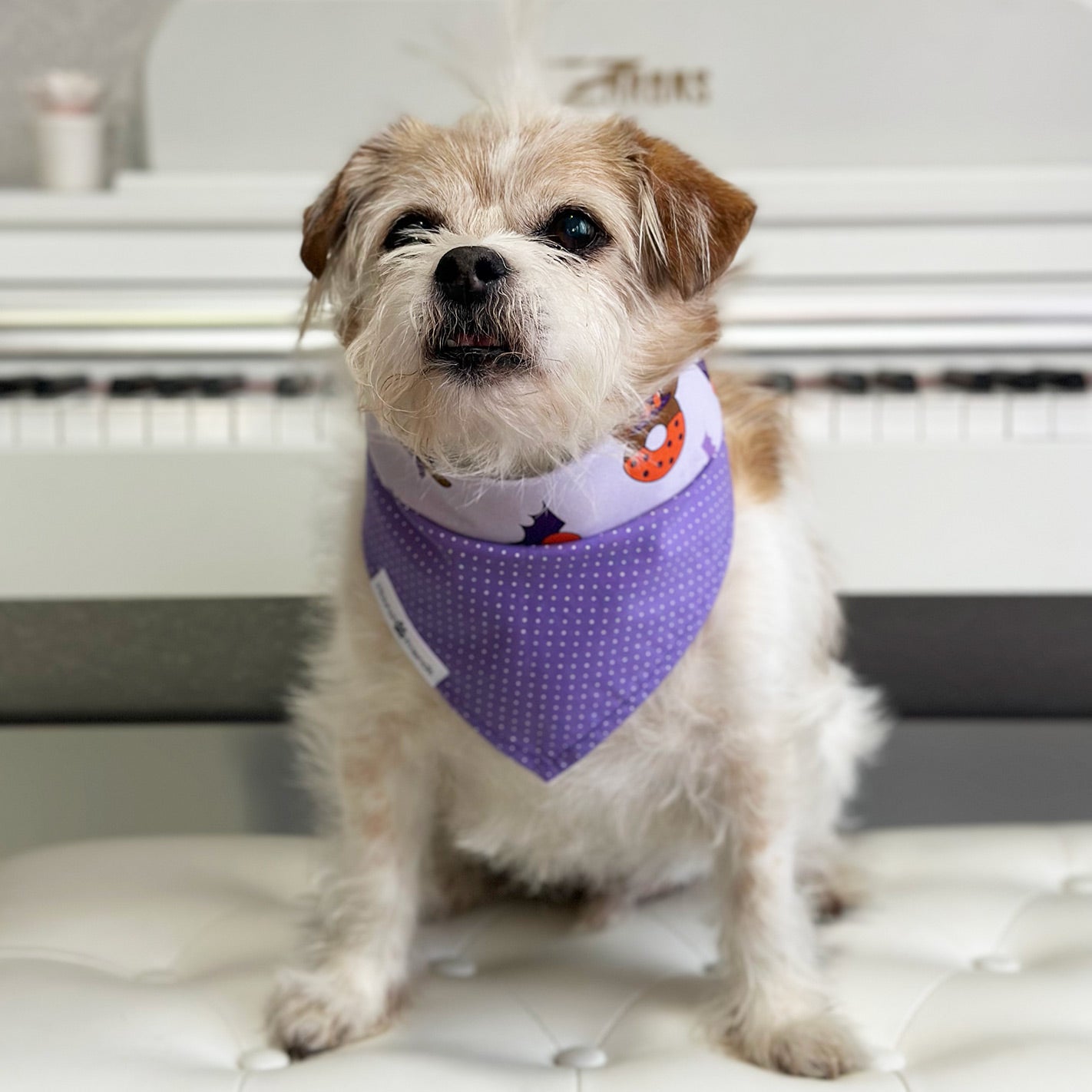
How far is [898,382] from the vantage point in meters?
1.34

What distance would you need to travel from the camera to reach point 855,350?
1.41 m

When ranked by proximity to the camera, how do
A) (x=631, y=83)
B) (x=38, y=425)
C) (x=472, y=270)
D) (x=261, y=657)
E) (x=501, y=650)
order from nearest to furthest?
(x=472, y=270) → (x=501, y=650) → (x=38, y=425) → (x=631, y=83) → (x=261, y=657)

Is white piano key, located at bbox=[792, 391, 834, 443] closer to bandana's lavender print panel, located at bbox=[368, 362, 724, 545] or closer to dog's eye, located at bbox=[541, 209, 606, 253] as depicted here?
bandana's lavender print panel, located at bbox=[368, 362, 724, 545]

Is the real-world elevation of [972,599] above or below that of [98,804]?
above

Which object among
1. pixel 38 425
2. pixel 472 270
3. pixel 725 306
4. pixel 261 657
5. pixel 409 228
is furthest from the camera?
pixel 261 657

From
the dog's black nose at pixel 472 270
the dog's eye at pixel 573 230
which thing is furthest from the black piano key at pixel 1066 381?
the dog's black nose at pixel 472 270

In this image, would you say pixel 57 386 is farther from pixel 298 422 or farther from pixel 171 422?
pixel 298 422

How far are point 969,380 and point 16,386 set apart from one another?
1.04 meters

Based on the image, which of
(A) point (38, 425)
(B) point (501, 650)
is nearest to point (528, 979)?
(B) point (501, 650)

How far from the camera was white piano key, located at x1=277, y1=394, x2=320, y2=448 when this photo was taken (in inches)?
51.1

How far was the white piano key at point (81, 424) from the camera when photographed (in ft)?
4.19

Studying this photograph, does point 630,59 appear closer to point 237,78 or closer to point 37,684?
point 237,78

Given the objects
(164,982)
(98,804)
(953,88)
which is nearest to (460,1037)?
(164,982)

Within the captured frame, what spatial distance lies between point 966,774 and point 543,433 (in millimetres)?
1236
